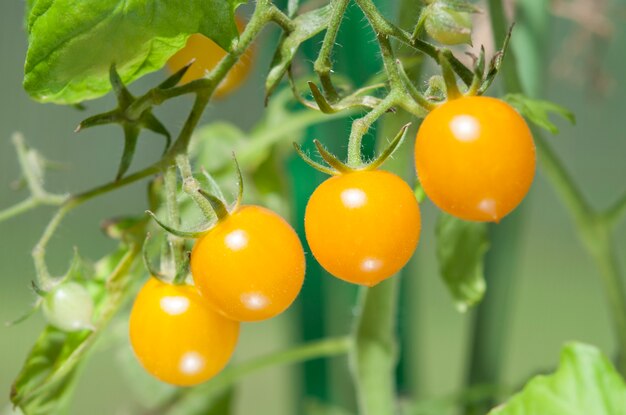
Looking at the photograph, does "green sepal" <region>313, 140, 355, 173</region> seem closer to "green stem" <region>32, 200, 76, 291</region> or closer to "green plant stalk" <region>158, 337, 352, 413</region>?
"green stem" <region>32, 200, 76, 291</region>

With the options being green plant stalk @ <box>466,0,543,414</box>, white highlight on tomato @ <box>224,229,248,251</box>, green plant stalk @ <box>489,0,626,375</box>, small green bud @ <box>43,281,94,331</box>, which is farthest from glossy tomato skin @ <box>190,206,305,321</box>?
green plant stalk @ <box>466,0,543,414</box>

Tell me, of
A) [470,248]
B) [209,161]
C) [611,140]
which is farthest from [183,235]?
[611,140]

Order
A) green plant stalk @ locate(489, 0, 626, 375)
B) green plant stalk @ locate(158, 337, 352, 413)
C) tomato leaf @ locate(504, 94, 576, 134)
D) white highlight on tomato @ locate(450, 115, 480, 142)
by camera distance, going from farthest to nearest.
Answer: green plant stalk @ locate(158, 337, 352, 413), green plant stalk @ locate(489, 0, 626, 375), tomato leaf @ locate(504, 94, 576, 134), white highlight on tomato @ locate(450, 115, 480, 142)

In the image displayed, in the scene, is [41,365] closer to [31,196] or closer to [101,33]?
[31,196]

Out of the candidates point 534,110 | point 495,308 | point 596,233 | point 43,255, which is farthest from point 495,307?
point 43,255

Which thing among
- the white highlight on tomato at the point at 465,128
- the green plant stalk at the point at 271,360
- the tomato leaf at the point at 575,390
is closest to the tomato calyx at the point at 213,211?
the white highlight on tomato at the point at 465,128

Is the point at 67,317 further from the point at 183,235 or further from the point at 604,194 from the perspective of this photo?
the point at 604,194

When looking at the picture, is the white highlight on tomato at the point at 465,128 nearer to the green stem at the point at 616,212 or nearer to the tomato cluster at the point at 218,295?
the tomato cluster at the point at 218,295
